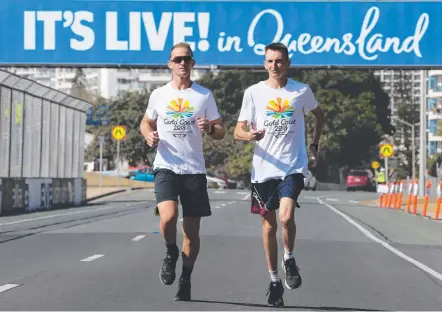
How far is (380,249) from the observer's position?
16391mm

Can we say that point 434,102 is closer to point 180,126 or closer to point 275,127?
point 275,127

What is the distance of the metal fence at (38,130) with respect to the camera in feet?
110

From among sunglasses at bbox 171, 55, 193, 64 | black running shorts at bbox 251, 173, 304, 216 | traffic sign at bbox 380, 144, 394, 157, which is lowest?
black running shorts at bbox 251, 173, 304, 216

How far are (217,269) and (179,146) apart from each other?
143 inches

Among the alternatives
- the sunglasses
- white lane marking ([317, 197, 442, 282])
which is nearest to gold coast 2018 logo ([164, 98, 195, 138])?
the sunglasses

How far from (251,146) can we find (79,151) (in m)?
42.6

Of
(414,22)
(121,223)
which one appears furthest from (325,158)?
(121,223)

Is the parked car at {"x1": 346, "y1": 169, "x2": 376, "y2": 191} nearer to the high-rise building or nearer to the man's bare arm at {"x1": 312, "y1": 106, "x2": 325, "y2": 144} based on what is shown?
the high-rise building

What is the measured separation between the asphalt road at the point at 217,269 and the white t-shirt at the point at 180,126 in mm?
1151

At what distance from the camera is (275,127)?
29.5ft

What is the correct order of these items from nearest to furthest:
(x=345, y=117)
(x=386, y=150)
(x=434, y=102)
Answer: (x=386, y=150), (x=345, y=117), (x=434, y=102)

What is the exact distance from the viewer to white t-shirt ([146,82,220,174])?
890 cm

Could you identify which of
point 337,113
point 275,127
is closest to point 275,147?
point 275,127

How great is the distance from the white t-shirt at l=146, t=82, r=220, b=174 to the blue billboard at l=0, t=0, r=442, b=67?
2170 cm
